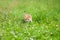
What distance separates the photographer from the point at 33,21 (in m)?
A: 7.82

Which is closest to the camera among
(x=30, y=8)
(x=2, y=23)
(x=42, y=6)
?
(x=2, y=23)

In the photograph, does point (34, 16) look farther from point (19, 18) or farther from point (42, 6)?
point (42, 6)

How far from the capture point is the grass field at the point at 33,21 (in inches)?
263

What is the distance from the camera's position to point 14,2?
10227 millimetres

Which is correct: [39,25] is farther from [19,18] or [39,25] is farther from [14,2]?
[14,2]

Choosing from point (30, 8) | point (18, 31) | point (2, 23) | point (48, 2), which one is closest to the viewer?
point (18, 31)

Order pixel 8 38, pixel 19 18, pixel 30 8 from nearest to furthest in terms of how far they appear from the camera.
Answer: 1. pixel 8 38
2. pixel 19 18
3. pixel 30 8

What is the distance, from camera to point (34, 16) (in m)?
8.28

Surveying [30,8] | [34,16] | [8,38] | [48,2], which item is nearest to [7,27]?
[8,38]

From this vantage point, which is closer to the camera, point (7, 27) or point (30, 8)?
point (7, 27)

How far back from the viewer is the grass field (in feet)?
21.9

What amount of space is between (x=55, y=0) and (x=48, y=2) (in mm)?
523

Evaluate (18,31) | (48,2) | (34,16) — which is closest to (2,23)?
(18,31)

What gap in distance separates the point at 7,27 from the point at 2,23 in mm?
392
